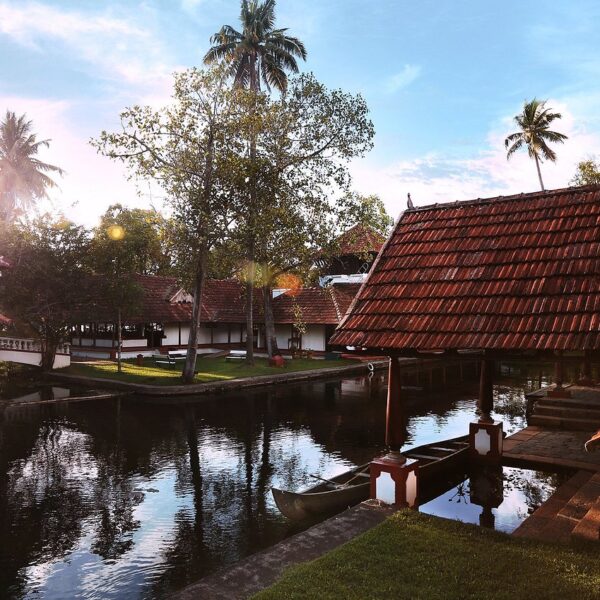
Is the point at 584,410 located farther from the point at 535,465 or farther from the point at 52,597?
the point at 52,597

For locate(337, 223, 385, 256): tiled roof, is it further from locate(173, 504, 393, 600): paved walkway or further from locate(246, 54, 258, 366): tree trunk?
locate(173, 504, 393, 600): paved walkway

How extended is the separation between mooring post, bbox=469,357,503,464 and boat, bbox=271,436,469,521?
53 cm

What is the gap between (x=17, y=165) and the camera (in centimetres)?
4512

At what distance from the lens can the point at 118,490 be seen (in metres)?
11.9

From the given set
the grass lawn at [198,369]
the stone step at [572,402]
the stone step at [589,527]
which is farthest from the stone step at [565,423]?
the grass lawn at [198,369]

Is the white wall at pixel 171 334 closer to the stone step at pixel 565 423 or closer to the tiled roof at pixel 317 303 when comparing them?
the tiled roof at pixel 317 303

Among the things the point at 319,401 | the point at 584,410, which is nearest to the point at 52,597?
the point at 584,410

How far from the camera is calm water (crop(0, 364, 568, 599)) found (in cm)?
847

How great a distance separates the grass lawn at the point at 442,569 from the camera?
228 inches

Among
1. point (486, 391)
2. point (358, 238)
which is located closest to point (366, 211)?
point (358, 238)

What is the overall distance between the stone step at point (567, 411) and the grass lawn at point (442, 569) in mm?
9466

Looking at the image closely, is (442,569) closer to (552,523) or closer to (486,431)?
(552,523)

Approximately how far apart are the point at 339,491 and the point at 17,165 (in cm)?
4657

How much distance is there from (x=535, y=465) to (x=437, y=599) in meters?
7.37
